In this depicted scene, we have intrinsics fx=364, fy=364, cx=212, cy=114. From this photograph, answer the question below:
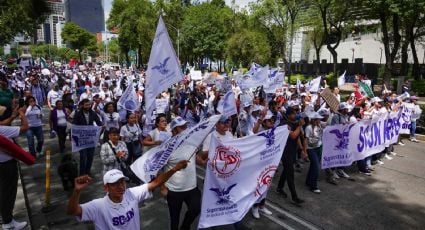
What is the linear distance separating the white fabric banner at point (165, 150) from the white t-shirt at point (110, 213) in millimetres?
716

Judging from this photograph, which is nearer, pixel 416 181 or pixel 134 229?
pixel 134 229

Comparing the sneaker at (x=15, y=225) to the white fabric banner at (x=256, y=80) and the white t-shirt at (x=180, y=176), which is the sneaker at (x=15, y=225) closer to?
the white t-shirt at (x=180, y=176)

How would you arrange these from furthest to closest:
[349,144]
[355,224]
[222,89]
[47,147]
→ 1. [222,89]
2. [47,147]
3. [349,144]
4. [355,224]

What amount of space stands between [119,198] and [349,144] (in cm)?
609

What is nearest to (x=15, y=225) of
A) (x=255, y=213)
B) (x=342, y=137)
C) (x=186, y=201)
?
(x=186, y=201)

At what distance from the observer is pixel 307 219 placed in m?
6.03

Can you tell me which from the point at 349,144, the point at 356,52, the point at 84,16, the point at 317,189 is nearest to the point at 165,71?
the point at 317,189

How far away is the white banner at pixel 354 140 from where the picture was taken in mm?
7633

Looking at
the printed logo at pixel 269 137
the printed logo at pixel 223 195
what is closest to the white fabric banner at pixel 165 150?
the printed logo at pixel 223 195

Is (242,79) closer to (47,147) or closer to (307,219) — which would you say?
(47,147)

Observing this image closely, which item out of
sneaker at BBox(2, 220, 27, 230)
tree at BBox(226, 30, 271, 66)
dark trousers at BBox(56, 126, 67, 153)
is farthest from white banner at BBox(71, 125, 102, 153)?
tree at BBox(226, 30, 271, 66)

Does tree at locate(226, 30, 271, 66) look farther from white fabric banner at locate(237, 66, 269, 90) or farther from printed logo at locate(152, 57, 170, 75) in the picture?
printed logo at locate(152, 57, 170, 75)

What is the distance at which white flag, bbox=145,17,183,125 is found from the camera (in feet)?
19.4

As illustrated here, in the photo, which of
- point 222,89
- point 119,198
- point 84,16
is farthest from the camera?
point 84,16
